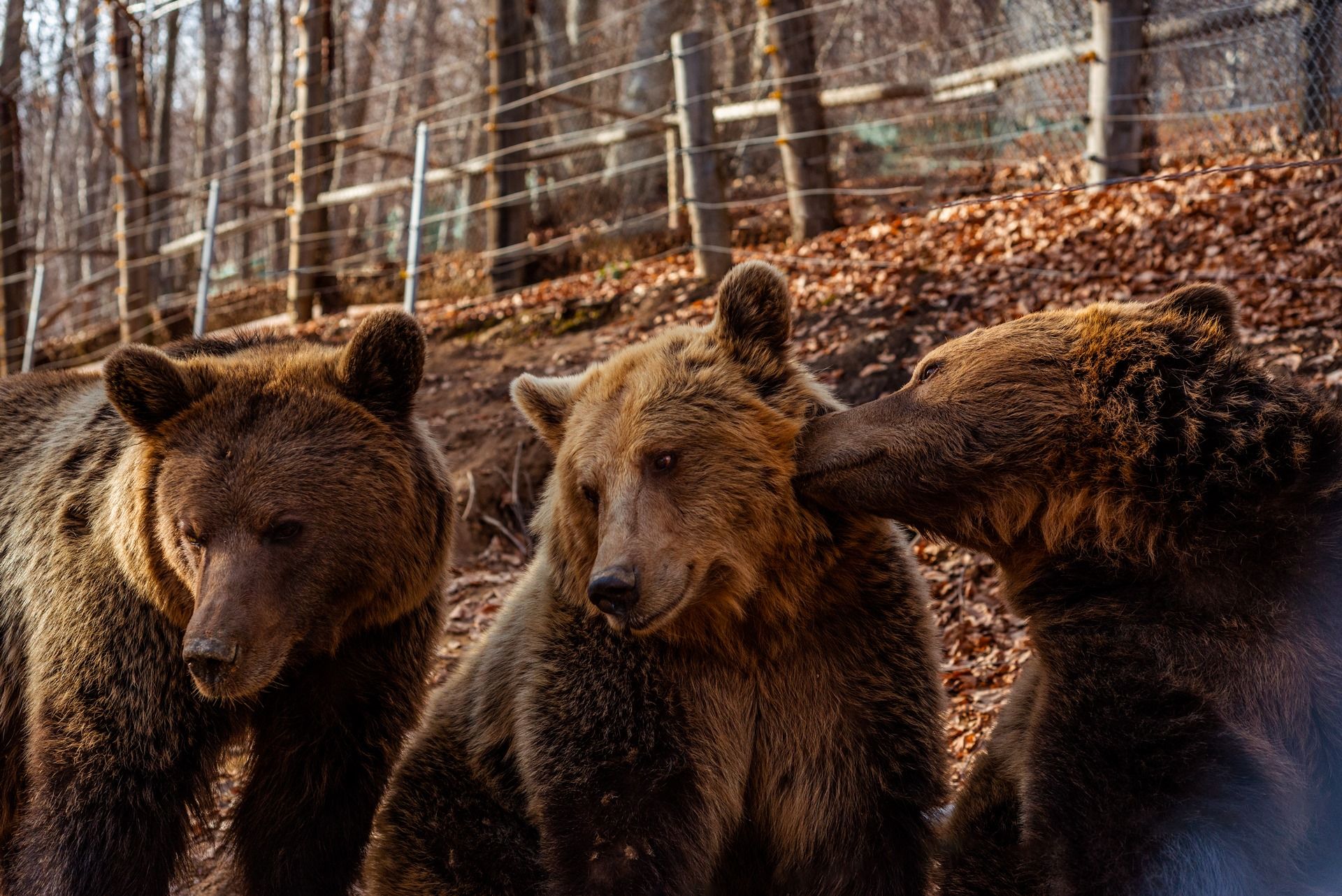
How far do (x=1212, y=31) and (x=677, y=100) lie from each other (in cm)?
462

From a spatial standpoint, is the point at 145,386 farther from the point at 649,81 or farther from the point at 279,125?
the point at 279,125

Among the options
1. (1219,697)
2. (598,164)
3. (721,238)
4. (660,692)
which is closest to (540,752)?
(660,692)

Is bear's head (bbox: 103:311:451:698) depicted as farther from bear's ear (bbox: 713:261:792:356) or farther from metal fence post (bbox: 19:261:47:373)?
metal fence post (bbox: 19:261:47:373)

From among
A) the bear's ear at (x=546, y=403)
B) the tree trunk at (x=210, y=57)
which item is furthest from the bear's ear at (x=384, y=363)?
the tree trunk at (x=210, y=57)

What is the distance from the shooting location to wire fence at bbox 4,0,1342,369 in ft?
32.0

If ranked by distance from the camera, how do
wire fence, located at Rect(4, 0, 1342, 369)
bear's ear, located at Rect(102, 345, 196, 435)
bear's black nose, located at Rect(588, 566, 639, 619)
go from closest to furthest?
bear's black nose, located at Rect(588, 566, 639, 619) < bear's ear, located at Rect(102, 345, 196, 435) < wire fence, located at Rect(4, 0, 1342, 369)

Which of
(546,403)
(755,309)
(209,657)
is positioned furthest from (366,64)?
(209,657)

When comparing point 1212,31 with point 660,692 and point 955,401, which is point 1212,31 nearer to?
point 955,401

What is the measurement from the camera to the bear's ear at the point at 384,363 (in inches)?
169

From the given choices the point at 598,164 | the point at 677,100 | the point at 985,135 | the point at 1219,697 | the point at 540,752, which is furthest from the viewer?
the point at 598,164

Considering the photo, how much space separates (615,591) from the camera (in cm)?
327

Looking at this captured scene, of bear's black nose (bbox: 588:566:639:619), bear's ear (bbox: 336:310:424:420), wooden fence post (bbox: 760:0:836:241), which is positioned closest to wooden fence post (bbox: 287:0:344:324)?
wooden fence post (bbox: 760:0:836:241)

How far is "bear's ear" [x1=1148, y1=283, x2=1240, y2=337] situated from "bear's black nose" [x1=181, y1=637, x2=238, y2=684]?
3.00 meters

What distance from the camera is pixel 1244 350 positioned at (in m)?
3.38
